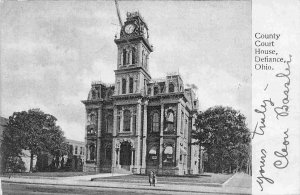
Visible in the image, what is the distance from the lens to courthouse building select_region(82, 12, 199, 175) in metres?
15.6

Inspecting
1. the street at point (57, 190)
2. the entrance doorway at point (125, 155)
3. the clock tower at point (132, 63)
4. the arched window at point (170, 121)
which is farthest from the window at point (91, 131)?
the street at point (57, 190)

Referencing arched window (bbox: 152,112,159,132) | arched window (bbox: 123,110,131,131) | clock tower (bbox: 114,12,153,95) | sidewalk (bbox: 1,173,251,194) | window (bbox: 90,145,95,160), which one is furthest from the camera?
arched window (bbox: 123,110,131,131)

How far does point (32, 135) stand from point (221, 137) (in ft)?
28.1

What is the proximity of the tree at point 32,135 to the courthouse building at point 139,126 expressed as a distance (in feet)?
5.50

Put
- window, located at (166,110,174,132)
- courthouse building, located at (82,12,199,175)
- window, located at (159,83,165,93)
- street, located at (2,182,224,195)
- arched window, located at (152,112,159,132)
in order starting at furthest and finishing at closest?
arched window, located at (152,112,159,132), window, located at (166,110,174,132), window, located at (159,83,165,93), courthouse building, located at (82,12,199,175), street, located at (2,182,224,195)

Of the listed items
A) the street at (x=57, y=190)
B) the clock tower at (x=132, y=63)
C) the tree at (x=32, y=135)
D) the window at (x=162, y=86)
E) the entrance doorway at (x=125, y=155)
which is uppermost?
the clock tower at (x=132, y=63)

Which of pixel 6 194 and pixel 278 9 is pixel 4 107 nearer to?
pixel 6 194

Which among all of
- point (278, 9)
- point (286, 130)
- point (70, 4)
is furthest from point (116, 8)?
point (286, 130)

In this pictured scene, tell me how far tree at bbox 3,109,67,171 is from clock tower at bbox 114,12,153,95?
357 cm

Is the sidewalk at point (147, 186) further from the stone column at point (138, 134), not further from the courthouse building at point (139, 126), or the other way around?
the stone column at point (138, 134)

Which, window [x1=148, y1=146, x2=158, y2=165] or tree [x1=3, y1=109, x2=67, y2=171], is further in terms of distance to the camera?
window [x1=148, y1=146, x2=158, y2=165]

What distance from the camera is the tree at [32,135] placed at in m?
11.6

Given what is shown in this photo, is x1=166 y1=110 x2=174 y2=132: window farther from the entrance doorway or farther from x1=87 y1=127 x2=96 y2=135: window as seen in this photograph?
x1=87 y1=127 x2=96 y2=135: window

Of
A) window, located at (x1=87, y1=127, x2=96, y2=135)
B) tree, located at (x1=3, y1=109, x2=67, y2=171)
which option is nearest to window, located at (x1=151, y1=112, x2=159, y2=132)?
window, located at (x1=87, y1=127, x2=96, y2=135)
